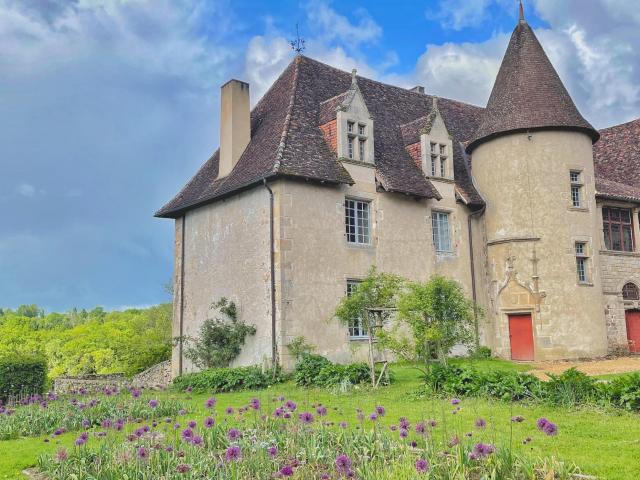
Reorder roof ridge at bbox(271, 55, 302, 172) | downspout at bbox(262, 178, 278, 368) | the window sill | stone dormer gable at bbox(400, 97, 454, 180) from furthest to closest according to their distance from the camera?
the window sill, stone dormer gable at bbox(400, 97, 454, 180), roof ridge at bbox(271, 55, 302, 172), downspout at bbox(262, 178, 278, 368)

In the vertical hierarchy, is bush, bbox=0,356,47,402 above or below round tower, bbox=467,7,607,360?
below

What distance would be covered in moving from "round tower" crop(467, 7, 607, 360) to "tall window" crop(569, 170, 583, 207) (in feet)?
0.12

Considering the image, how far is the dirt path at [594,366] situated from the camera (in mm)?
17453

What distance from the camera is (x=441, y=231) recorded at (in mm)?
22719

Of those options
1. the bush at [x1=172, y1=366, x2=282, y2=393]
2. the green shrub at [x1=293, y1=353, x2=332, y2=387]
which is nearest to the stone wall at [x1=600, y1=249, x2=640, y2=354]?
the green shrub at [x1=293, y1=353, x2=332, y2=387]

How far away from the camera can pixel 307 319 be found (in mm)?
18344

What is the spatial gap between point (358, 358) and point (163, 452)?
12.8 meters

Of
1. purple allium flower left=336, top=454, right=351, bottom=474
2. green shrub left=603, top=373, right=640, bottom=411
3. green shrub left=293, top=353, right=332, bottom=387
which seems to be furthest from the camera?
green shrub left=293, top=353, right=332, bottom=387

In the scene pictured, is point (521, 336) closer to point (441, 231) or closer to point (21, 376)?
point (441, 231)

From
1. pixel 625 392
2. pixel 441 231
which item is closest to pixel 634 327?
pixel 441 231

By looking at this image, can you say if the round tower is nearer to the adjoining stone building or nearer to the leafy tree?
the adjoining stone building

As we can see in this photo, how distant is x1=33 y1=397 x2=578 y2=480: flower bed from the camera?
18.9 feet

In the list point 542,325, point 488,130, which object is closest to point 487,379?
point 542,325

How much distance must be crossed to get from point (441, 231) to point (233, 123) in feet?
27.1
